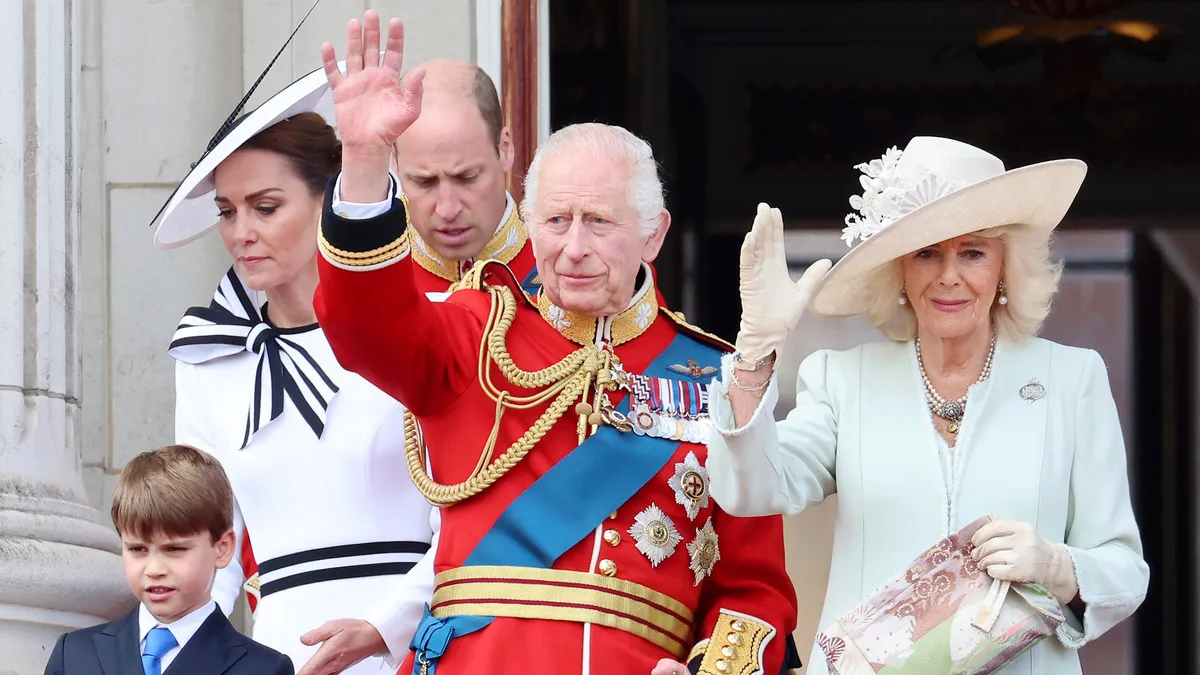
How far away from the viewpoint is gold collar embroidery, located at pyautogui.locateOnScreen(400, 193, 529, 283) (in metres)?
3.98

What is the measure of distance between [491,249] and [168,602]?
0.98 meters

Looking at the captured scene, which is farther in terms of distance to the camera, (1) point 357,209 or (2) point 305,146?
(2) point 305,146

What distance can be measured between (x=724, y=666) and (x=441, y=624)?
0.44 metres

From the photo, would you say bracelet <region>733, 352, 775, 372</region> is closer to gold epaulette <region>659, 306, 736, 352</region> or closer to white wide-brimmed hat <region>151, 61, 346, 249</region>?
gold epaulette <region>659, 306, 736, 352</region>

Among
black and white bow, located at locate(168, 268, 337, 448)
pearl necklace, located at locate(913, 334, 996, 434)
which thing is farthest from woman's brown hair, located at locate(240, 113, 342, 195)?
pearl necklace, located at locate(913, 334, 996, 434)

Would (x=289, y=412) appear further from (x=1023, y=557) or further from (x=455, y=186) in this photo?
(x=1023, y=557)

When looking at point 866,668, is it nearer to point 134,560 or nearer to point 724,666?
point 724,666

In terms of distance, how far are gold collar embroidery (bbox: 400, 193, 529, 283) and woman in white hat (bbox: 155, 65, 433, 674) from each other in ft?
0.63

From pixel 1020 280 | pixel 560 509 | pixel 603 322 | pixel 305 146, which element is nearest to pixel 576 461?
pixel 560 509

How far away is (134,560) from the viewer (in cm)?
338

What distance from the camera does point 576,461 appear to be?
344cm

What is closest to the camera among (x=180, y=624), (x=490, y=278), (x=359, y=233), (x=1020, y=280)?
(x=359, y=233)

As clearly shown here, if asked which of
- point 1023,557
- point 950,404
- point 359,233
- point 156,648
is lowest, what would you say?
point 156,648

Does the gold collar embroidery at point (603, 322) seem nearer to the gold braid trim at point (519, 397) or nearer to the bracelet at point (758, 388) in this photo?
the gold braid trim at point (519, 397)
